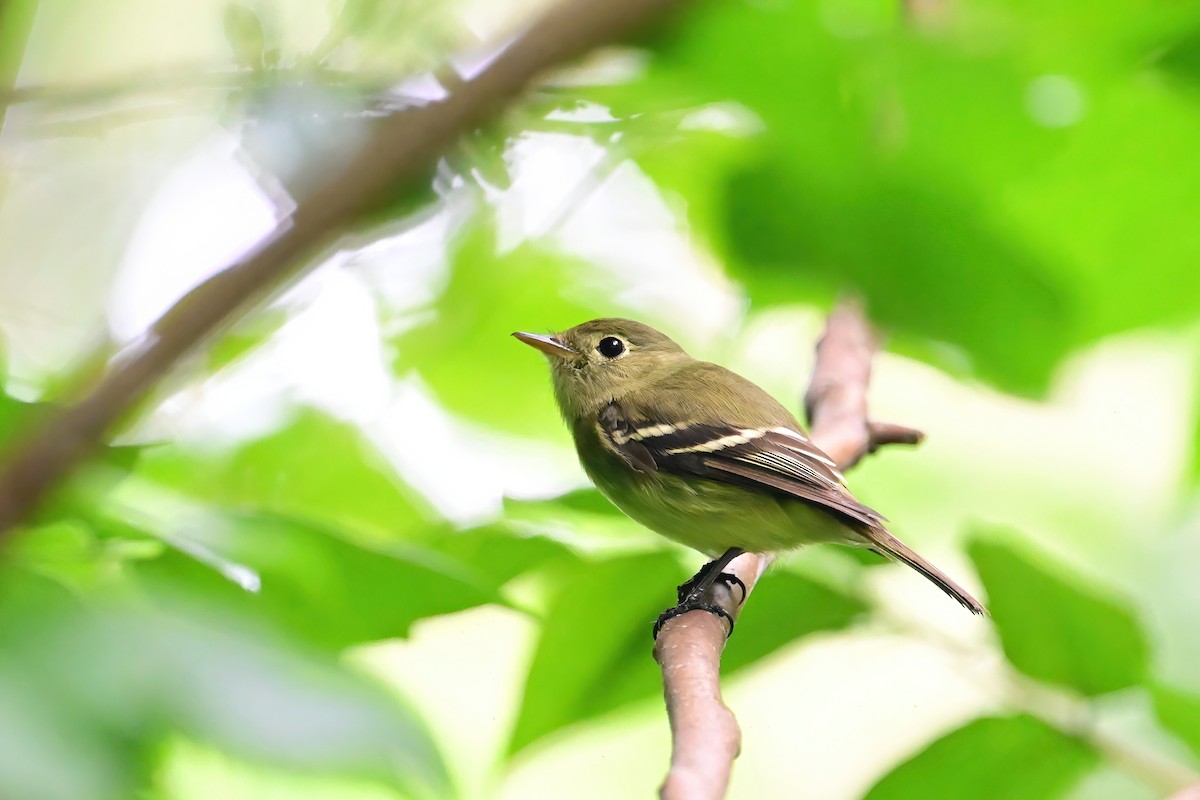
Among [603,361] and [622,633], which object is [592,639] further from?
[603,361]

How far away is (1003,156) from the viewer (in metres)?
1.66

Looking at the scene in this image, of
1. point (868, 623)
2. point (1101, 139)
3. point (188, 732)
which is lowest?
point (188, 732)

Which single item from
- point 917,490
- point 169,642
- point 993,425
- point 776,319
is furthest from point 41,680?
point 993,425

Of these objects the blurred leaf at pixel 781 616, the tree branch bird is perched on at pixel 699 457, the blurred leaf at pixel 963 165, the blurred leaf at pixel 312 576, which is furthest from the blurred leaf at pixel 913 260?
the tree branch bird is perched on at pixel 699 457

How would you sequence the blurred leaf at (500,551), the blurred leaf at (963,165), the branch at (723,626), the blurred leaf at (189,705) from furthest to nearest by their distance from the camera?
the blurred leaf at (500,551)
the blurred leaf at (963,165)
the branch at (723,626)
the blurred leaf at (189,705)

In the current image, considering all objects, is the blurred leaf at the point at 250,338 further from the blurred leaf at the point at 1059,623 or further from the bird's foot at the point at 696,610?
the blurred leaf at the point at 1059,623

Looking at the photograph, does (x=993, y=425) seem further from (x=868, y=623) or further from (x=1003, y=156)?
(x=1003, y=156)

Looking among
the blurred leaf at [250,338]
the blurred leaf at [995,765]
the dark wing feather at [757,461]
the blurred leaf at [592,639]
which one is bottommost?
the blurred leaf at [995,765]

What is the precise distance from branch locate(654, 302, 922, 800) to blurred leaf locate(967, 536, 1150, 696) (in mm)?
455

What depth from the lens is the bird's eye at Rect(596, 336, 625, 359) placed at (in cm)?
384

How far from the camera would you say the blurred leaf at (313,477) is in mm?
2303

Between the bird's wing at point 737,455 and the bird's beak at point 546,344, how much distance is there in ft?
0.75

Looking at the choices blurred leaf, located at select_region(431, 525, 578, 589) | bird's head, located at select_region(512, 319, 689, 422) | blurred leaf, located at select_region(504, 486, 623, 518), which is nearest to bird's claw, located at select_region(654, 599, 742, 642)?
blurred leaf, located at select_region(504, 486, 623, 518)

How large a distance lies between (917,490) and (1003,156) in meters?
3.07
